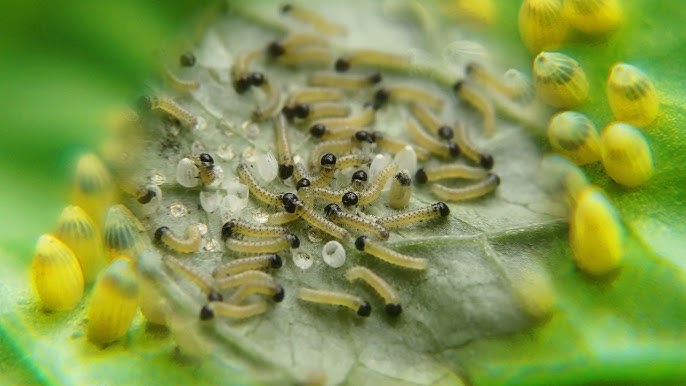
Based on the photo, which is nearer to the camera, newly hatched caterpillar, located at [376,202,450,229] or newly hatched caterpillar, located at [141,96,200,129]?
newly hatched caterpillar, located at [376,202,450,229]

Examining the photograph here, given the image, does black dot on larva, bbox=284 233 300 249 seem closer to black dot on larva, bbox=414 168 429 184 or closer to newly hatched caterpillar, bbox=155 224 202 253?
newly hatched caterpillar, bbox=155 224 202 253

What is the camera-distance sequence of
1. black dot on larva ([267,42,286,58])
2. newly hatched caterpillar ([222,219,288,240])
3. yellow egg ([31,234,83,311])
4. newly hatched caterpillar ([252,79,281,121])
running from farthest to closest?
black dot on larva ([267,42,286,58])
newly hatched caterpillar ([252,79,281,121])
newly hatched caterpillar ([222,219,288,240])
yellow egg ([31,234,83,311])

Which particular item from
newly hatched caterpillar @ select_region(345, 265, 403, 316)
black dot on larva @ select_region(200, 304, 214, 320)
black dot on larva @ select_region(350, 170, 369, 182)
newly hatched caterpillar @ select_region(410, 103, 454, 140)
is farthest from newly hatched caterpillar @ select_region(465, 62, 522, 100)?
black dot on larva @ select_region(200, 304, 214, 320)

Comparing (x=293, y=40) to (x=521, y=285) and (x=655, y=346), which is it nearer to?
(x=521, y=285)

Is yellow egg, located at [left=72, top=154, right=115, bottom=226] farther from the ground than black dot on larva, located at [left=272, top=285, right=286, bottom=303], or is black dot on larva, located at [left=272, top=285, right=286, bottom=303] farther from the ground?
yellow egg, located at [left=72, top=154, right=115, bottom=226]

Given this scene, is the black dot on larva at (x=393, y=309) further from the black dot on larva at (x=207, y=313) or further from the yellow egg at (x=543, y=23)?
the yellow egg at (x=543, y=23)

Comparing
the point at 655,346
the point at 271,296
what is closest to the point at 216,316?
the point at 271,296

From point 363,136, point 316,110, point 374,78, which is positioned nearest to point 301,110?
point 316,110
